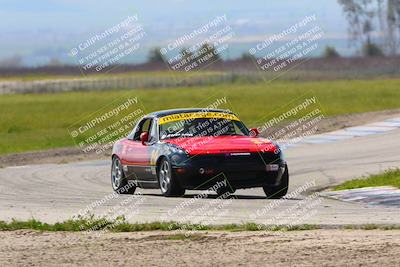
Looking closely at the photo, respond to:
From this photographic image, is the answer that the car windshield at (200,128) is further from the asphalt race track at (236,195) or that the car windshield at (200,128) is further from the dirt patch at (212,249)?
the dirt patch at (212,249)

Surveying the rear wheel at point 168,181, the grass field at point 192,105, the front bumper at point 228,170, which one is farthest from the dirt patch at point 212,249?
the grass field at point 192,105

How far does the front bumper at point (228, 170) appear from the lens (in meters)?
18.0

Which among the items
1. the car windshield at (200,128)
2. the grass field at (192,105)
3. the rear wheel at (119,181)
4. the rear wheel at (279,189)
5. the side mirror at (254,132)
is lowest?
the grass field at (192,105)

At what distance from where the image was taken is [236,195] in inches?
768

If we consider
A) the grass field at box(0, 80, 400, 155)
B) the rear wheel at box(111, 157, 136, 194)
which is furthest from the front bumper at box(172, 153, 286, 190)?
the grass field at box(0, 80, 400, 155)

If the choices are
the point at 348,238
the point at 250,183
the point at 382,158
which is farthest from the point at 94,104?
the point at 348,238

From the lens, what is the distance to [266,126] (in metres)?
38.0

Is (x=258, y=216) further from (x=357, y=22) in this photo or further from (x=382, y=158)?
(x=357, y=22)

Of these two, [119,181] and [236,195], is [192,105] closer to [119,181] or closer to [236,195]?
[119,181]

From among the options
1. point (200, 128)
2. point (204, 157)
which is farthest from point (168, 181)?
point (200, 128)

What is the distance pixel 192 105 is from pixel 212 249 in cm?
5343

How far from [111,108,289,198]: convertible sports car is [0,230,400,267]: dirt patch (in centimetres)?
483

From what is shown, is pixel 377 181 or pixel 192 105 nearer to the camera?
pixel 377 181

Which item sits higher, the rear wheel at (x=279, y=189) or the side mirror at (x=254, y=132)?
the side mirror at (x=254, y=132)
